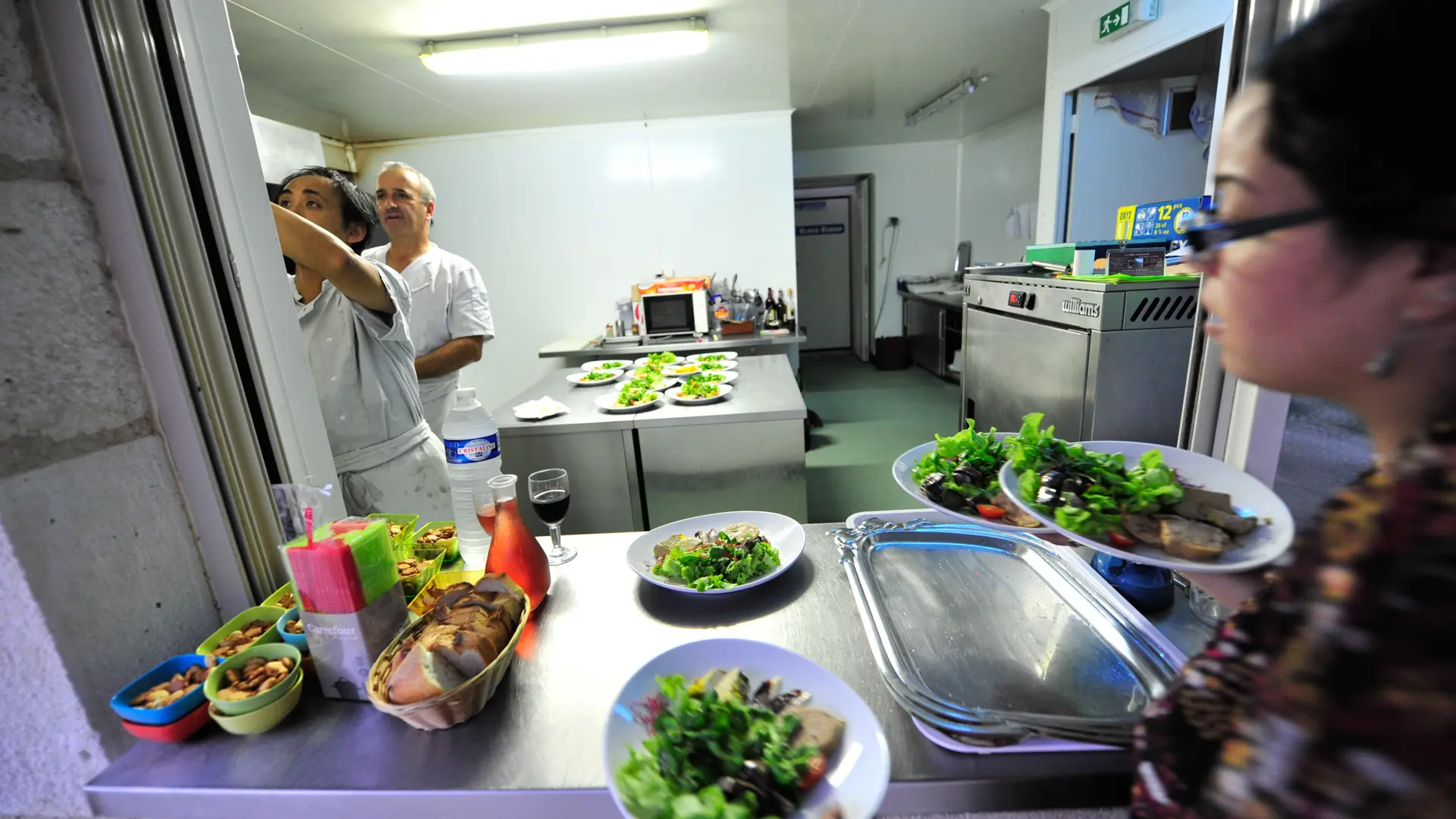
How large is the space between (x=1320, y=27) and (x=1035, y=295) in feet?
5.86

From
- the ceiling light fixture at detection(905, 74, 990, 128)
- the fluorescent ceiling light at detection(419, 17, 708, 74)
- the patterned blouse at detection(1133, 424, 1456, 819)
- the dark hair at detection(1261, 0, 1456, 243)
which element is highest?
the ceiling light fixture at detection(905, 74, 990, 128)

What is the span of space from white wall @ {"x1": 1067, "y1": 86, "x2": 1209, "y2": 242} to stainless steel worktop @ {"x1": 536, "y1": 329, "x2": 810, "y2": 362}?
70.2 inches

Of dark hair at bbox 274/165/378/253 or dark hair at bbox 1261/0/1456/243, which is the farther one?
dark hair at bbox 274/165/378/253

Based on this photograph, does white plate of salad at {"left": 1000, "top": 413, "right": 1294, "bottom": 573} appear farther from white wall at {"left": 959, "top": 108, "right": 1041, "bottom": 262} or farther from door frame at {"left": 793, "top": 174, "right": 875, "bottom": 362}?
door frame at {"left": 793, "top": 174, "right": 875, "bottom": 362}

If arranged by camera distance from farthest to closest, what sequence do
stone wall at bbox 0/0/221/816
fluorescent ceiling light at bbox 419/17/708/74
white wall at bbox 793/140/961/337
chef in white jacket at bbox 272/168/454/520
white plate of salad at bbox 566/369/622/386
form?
white wall at bbox 793/140/961/337 → white plate of salad at bbox 566/369/622/386 → fluorescent ceiling light at bbox 419/17/708/74 → chef in white jacket at bbox 272/168/454/520 → stone wall at bbox 0/0/221/816

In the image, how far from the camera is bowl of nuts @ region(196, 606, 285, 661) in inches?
30.5

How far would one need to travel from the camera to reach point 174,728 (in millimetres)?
693

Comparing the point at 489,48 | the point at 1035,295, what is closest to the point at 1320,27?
the point at 1035,295

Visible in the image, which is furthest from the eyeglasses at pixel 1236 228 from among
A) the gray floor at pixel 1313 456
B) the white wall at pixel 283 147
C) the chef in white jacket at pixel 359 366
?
the white wall at pixel 283 147

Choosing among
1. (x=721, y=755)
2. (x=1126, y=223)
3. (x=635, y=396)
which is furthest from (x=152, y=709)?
(x=1126, y=223)

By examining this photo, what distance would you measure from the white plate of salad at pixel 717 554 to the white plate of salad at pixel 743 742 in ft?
0.70

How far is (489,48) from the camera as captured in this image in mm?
2629

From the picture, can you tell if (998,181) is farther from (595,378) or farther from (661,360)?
(595,378)

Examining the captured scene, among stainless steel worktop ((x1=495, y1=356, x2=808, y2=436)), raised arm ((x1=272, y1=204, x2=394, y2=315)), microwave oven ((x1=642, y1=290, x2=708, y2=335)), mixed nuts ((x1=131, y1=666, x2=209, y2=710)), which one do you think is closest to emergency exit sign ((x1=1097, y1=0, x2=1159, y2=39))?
stainless steel worktop ((x1=495, y1=356, x2=808, y2=436))
